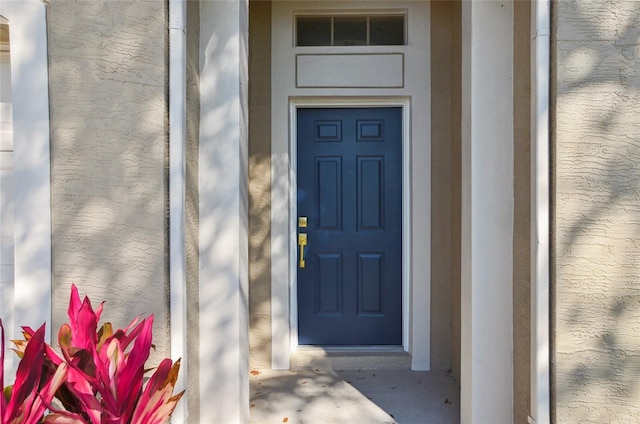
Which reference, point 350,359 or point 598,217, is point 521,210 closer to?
point 598,217

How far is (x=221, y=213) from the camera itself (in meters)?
2.76

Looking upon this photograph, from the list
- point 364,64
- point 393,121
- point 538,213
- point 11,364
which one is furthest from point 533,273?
point 11,364

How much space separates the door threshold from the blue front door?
107 millimetres

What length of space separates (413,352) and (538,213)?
1948 millimetres

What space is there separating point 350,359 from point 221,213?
1.90m

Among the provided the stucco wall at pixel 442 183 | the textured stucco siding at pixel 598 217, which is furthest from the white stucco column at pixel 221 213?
the stucco wall at pixel 442 183

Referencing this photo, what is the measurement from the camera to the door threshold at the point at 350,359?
157 inches

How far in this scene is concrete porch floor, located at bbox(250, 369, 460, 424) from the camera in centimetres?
317

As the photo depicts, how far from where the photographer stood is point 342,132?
13.4 feet

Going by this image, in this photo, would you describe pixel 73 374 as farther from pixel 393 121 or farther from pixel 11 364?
pixel 393 121

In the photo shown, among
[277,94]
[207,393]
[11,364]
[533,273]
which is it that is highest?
[277,94]

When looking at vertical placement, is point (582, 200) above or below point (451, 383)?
above

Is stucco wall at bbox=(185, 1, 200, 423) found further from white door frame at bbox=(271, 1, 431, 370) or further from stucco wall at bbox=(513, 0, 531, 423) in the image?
stucco wall at bbox=(513, 0, 531, 423)

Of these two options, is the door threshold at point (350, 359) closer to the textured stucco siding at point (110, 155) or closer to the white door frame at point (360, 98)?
the white door frame at point (360, 98)
